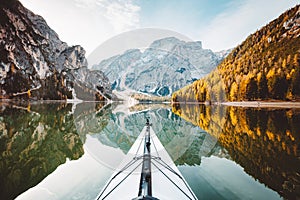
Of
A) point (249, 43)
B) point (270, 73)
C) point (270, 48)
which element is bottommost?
point (270, 73)

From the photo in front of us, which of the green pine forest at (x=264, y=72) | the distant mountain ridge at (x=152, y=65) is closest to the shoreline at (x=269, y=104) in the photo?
the green pine forest at (x=264, y=72)

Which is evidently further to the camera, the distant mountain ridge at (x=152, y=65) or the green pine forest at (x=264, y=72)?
the green pine forest at (x=264, y=72)

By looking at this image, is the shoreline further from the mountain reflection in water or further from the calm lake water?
the calm lake water

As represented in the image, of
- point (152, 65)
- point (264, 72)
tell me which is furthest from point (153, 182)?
point (264, 72)

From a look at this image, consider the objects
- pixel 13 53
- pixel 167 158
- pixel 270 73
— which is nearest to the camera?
pixel 167 158

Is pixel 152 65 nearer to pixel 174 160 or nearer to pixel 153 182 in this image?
pixel 174 160

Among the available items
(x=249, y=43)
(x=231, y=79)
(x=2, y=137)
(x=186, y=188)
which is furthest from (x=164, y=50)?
(x=249, y=43)

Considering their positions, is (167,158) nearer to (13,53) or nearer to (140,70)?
(140,70)

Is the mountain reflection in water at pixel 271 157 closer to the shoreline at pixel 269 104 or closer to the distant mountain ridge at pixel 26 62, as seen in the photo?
the shoreline at pixel 269 104
